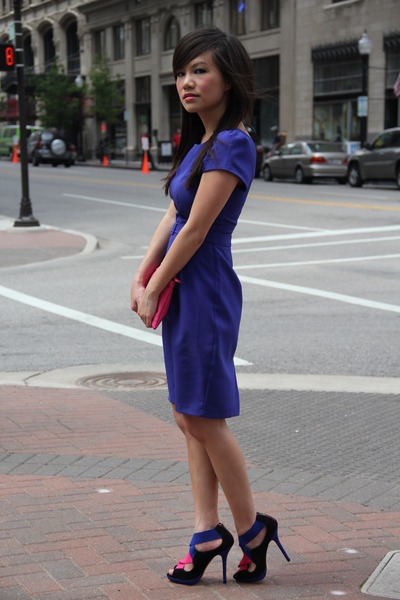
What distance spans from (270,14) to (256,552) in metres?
47.8

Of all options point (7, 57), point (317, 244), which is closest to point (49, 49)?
point (7, 57)

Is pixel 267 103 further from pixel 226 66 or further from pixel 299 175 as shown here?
pixel 226 66

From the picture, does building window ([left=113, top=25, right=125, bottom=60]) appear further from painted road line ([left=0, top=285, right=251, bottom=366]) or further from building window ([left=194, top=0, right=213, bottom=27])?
painted road line ([left=0, top=285, right=251, bottom=366])

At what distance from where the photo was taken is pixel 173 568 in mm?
3656

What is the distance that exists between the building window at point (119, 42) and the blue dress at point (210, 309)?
62266mm

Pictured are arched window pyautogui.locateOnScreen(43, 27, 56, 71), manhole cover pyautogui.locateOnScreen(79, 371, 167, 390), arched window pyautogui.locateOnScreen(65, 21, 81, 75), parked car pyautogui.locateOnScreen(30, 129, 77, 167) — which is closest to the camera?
manhole cover pyautogui.locateOnScreen(79, 371, 167, 390)

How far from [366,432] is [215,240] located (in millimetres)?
2669

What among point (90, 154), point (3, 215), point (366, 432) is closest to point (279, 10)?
point (90, 154)

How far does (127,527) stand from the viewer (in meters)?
4.18

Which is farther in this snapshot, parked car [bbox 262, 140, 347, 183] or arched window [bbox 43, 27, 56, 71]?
arched window [bbox 43, 27, 56, 71]

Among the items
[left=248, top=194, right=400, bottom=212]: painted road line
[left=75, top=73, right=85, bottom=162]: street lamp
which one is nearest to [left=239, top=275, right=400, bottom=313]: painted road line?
[left=248, top=194, right=400, bottom=212]: painted road line

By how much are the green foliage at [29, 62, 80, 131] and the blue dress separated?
5966 cm

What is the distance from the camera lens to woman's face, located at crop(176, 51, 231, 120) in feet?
11.6

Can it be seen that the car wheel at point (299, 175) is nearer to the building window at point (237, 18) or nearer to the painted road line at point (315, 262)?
the building window at point (237, 18)
